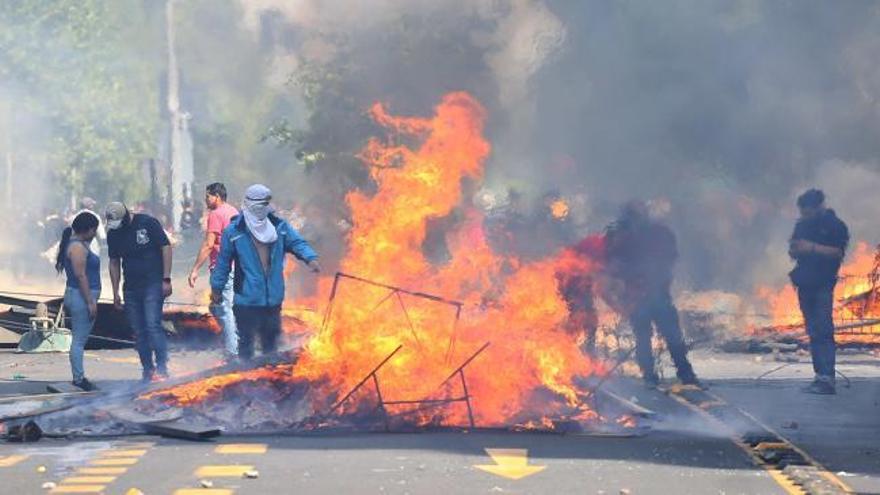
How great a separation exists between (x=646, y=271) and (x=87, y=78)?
2657 cm

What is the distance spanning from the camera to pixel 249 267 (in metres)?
11.7

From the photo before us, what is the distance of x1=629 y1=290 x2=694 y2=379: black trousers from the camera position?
1380cm

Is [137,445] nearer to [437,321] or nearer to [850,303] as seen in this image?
[437,321]

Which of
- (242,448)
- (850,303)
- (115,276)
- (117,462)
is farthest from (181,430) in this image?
(850,303)

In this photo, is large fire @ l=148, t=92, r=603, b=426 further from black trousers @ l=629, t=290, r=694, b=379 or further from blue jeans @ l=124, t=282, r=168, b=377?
→ blue jeans @ l=124, t=282, r=168, b=377

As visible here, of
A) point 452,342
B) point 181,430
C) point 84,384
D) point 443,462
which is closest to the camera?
point 443,462

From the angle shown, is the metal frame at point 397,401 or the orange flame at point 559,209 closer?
the metal frame at point 397,401

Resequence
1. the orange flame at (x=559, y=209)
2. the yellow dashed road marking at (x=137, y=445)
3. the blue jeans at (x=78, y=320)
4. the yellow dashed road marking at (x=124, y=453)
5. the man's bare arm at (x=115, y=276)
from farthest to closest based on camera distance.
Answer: the orange flame at (x=559, y=209)
the man's bare arm at (x=115, y=276)
the blue jeans at (x=78, y=320)
the yellow dashed road marking at (x=137, y=445)
the yellow dashed road marking at (x=124, y=453)

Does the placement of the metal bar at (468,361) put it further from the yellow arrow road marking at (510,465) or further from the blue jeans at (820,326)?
the blue jeans at (820,326)

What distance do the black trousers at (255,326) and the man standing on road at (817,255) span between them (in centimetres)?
493

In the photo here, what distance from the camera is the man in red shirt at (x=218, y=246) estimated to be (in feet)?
46.7

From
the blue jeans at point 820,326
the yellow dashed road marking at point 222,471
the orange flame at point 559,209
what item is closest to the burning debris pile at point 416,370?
the yellow dashed road marking at point 222,471

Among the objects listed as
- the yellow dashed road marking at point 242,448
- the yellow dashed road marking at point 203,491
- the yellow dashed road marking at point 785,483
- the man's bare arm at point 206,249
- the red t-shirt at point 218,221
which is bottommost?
the yellow dashed road marking at point 785,483

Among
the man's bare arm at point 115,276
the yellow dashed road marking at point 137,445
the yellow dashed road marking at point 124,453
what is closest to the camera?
the yellow dashed road marking at point 124,453
